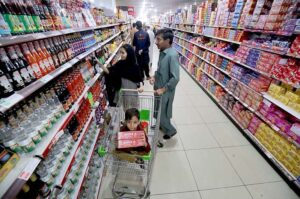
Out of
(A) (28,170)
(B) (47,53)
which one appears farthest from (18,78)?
(A) (28,170)

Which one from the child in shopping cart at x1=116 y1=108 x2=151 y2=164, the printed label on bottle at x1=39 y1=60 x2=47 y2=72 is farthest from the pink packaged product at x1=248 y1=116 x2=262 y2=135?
the printed label on bottle at x1=39 y1=60 x2=47 y2=72

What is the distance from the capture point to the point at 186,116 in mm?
3652

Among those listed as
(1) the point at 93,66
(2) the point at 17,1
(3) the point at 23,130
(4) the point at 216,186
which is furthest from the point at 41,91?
(4) the point at 216,186

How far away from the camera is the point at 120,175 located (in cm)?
219

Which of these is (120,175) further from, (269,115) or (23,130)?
(269,115)

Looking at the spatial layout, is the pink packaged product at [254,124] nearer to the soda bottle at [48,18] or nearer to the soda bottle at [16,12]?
the soda bottle at [48,18]

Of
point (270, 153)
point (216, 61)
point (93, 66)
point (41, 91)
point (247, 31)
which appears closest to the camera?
point (41, 91)

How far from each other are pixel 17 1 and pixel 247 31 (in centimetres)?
352

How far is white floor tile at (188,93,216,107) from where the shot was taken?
13.9 ft

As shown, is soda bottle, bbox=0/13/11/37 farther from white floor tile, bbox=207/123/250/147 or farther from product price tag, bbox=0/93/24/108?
white floor tile, bbox=207/123/250/147

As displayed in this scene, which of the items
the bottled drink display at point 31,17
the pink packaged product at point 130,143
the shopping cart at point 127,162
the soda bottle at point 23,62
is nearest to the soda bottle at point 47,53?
the bottled drink display at point 31,17

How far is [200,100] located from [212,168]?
2.33m

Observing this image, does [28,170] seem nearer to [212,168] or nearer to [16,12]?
[16,12]

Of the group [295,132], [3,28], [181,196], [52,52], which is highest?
[3,28]
